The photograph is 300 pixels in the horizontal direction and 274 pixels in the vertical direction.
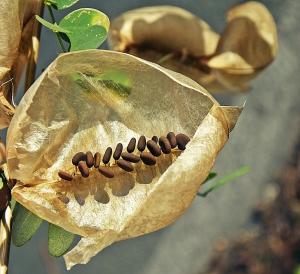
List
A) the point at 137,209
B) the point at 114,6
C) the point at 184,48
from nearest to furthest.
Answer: the point at 137,209
the point at 184,48
the point at 114,6

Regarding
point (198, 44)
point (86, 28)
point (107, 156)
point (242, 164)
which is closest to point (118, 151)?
point (107, 156)

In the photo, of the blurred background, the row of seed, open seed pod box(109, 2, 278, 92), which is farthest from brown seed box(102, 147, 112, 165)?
the blurred background

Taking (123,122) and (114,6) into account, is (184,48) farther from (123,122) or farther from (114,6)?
(114,6)

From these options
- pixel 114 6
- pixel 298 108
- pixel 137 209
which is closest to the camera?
pixel 137 209

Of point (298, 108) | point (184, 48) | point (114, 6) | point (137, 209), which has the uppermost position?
point (137, 209)

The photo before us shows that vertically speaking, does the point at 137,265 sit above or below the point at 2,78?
below

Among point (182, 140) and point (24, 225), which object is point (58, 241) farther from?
point (182, 140)

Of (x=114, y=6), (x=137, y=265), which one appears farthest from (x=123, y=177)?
(x=137, y=265)
